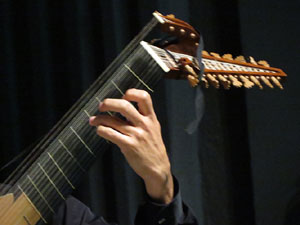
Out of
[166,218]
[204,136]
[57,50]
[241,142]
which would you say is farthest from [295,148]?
[57,50]

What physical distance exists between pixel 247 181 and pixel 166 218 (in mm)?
492

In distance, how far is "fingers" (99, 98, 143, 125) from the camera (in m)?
0.52

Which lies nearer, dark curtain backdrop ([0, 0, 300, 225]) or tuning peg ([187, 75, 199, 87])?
tuning peg ([187, 75, 199, 87])

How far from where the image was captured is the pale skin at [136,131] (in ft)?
1.72

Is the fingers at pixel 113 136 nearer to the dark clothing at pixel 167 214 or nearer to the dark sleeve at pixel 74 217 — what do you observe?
the dark clothing at pixel 167 214

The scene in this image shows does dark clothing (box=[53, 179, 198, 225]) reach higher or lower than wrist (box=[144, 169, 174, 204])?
lower

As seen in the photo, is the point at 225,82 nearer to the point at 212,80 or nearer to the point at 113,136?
the point at 212,80

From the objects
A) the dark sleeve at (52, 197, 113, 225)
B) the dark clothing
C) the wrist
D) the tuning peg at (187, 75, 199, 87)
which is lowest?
the dark sleeve at (52, 197, 113, 225)

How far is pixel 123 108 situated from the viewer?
518mm

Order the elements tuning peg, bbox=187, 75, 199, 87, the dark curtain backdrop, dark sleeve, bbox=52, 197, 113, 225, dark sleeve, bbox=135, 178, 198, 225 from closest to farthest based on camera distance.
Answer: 1. tuning peg, bbox=187, 75, 199, 87
2. dark sleeve, bbox=135, 178, 198, 225
3. dark sleeve, bbox=52, 197, 113, 225
4. the dark curtain backdrop

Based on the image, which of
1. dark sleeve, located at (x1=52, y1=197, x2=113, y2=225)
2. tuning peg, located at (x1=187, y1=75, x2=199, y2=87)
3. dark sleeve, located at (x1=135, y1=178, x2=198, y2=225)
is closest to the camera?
tuning peg, located at (x1=187, y1=75, x2=199, y2=87)

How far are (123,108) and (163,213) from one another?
0.23 metres

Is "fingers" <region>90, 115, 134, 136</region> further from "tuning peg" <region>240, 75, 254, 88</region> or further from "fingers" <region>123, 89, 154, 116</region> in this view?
"tuning peg" <region>240, 75, 254, 88</region>

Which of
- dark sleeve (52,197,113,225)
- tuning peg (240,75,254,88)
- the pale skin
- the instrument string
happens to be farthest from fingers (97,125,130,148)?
dark sleeve (52,197,113,225)
